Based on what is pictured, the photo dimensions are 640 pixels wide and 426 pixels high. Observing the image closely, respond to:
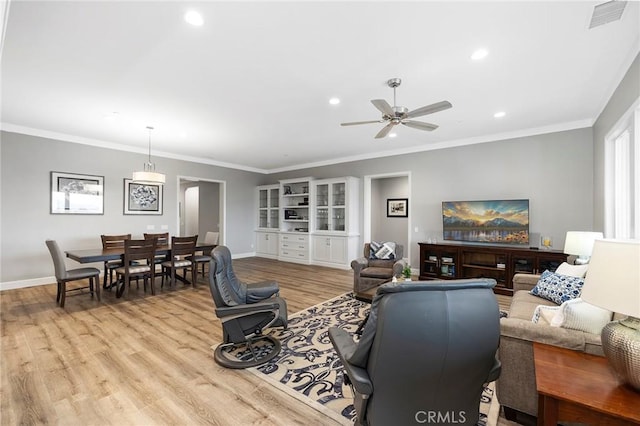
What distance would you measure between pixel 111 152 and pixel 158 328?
14.6 ft

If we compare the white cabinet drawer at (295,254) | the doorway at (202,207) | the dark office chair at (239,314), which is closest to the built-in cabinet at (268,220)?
the white cabinet drawer at (295,254)

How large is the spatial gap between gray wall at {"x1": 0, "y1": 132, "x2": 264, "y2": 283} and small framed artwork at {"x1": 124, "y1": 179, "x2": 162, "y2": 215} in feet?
0.39

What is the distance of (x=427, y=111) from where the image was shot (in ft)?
9.21

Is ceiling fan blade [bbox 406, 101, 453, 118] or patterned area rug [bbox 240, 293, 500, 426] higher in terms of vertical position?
ceiling fan blade [bbox 406, 101, 453, 118]

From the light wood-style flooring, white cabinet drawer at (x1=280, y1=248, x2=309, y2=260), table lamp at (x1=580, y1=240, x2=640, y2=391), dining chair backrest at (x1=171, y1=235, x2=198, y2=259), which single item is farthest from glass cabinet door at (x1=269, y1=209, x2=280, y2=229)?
table lamp at (x1=580, y1=240, x2=640, y2=391)

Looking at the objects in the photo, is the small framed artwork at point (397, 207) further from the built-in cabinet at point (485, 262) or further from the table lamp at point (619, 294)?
the table lamp at point (619, 294)

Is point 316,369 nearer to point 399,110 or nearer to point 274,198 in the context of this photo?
point 399,110

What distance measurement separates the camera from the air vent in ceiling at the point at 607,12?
1.96 m

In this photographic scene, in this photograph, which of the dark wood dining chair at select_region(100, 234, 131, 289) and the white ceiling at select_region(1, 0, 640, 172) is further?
the dark wood dining chair at select_region(100, 234, 131, 289)

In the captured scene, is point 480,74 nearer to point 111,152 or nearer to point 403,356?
point 403,356

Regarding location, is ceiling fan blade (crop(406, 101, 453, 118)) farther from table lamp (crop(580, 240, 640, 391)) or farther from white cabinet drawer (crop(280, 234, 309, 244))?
white cabinet drawer (crop(280, 234, 309, 244))

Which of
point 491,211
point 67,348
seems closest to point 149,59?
point 67,348

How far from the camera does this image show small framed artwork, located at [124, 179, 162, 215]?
610cm

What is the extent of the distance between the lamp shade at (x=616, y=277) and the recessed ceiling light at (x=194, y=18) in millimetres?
2856
